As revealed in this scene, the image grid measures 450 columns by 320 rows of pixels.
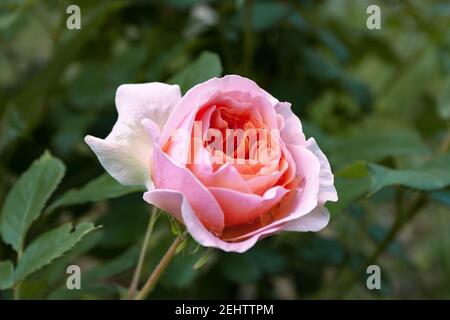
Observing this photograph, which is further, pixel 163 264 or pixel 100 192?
pixel 100 192

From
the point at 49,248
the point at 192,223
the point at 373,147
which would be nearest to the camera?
the point at 192,223

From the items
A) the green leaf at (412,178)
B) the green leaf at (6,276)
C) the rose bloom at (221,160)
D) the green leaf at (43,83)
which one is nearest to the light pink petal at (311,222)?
the rose bloom at (221,160)

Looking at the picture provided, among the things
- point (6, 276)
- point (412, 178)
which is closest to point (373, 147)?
point (412, 178)

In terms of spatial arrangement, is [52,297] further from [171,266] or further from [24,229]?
[171,266]

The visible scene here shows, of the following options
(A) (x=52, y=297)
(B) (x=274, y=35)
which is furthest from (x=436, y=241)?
(A) (x=52, y=297)

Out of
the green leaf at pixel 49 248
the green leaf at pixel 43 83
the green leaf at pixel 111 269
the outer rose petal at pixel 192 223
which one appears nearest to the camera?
the outer rose petal at pixel 192 223

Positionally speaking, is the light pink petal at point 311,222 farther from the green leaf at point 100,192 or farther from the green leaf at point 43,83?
the green leaf at point 43,83

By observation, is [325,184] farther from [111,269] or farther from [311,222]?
[111,269]
